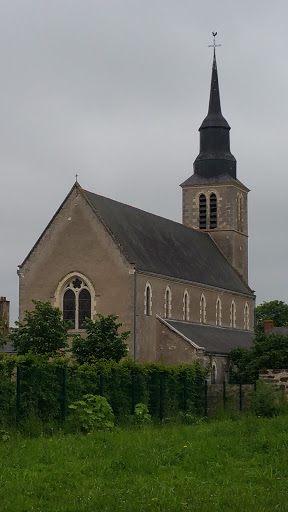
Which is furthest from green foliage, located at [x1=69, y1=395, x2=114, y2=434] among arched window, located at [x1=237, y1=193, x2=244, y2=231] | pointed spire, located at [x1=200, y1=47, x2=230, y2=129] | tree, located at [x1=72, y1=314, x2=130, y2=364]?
pointed spire, located at [x1=200, y1=47, x2=230, y2=129]

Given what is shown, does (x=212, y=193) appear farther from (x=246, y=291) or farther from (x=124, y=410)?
(x=124, y=410)

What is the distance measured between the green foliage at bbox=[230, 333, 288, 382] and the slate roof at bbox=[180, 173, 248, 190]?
18658 millimetres

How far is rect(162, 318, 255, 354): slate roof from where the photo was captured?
181 feet

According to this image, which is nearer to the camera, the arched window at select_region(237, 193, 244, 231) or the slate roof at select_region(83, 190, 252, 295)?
the slate roof at select_region(83, 190, 252, 295)

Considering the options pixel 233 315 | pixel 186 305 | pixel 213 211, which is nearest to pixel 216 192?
pixel 213 211

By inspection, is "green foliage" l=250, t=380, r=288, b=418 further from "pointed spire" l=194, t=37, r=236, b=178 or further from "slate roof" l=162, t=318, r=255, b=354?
"pointed spire" l=194, t=37, r=236, b=178

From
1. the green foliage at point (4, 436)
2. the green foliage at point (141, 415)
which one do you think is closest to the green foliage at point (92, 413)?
the green foliage at point (141, 415)

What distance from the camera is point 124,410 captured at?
2938 cm

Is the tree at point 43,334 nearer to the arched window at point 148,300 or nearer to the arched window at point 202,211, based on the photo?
the arched window at point 148,300

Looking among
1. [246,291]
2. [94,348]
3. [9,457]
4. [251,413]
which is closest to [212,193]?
[246,291]

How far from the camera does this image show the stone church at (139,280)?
5191 cm

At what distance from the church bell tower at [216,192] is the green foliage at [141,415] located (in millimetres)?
41874

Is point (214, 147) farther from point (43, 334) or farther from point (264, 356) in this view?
point (43, 334)

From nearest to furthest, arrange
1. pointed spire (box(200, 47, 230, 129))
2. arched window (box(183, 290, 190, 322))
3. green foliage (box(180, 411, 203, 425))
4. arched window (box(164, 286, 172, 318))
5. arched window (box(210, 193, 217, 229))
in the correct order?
1. green foliage (box(180, 411, 203, 425))
2. arched window (box(164, 286, 172, 318))
3. arched window (box(183, 290, 190, 322))
4. arched window (box(210, 193, 217, 229))
5. pointed spire (box(200, 47, 230, 129))
